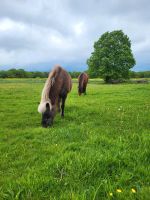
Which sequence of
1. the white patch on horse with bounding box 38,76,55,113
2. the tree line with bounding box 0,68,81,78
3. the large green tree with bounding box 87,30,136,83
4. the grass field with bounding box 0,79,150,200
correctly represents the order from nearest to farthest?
1. the grass field with bounding box 0,79,150,200
2. the white patch on horse with bounding box 38,76,55,113
3. the large green tree with bounding box 87,30,136,83
4. the tree line with bounding box 0,68,81,78

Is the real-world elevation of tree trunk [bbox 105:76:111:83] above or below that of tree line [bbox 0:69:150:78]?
below

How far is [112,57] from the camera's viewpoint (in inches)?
1721

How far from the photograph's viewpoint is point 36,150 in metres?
5.48

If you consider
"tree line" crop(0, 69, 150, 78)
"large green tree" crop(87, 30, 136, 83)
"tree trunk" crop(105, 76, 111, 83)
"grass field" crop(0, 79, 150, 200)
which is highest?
"large green tree" crop(87, 30, 136, 83)

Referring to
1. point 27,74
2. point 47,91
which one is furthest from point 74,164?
point 27,74

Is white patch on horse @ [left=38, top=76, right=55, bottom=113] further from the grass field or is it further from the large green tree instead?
the large green tree

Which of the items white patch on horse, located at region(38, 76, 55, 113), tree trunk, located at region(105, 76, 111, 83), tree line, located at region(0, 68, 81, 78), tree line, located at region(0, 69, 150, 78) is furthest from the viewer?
tree line, located at region(0, 68, 81, 78)

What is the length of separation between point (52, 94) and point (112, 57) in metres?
37.0

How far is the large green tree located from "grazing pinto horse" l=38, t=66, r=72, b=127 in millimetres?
34107

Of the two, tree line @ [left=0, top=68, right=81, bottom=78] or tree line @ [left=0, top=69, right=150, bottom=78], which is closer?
tree line @ [left=0, top=69, right=150, bottom=78]

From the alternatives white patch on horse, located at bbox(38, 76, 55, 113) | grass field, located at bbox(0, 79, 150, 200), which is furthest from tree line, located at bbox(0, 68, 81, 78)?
grass field, located at bbox(0, 79, 150, 200)

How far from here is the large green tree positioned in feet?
142

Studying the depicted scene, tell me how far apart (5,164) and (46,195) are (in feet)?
4.93

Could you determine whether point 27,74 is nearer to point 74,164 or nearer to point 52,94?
point 52,94
